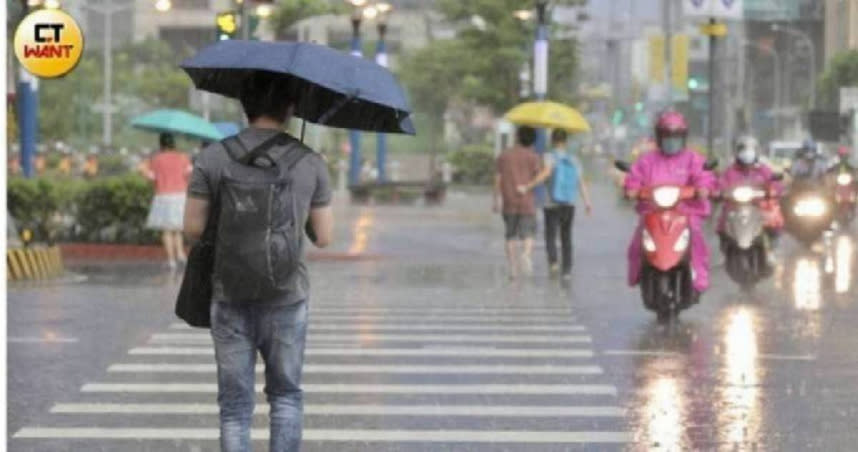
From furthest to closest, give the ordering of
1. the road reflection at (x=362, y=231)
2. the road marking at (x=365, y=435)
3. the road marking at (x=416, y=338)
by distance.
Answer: the road reflection at (x=362, y=231) < the road marking at (x=416, y=338) < the road marking at (x=365, y=435)

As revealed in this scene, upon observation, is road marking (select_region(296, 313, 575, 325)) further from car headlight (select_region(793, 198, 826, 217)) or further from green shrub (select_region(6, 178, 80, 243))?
car headlight (select_region(793, 198, 826, 217))

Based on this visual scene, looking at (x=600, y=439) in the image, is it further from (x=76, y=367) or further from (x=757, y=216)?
(x=757, y=216)

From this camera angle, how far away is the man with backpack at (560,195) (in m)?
22.8

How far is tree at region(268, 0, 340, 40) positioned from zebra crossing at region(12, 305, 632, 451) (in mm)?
35180

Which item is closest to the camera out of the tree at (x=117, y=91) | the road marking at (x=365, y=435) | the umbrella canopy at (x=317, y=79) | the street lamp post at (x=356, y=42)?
the umbrella canopy at (x=317, y=79)

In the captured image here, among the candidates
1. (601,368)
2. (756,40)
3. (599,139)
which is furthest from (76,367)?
(599,139)

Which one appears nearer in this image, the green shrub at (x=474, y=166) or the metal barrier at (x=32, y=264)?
the metal barrier at (x=32, y=264)

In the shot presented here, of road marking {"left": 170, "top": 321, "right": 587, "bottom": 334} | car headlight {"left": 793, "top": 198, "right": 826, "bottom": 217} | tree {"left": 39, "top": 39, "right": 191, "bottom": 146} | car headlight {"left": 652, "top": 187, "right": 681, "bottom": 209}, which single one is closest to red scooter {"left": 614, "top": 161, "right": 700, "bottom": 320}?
car headlight {"left": 652, "top": 187, "right": 681, "bottom": 209}

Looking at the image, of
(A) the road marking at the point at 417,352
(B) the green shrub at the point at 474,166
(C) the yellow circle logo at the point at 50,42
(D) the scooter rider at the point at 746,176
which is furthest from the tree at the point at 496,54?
(A) the road marking at the point at 417,352

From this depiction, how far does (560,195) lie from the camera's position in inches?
909

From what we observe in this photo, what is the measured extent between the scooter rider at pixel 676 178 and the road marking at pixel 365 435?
6565 mm

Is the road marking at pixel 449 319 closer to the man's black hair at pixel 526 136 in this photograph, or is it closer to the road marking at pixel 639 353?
the road marking at pixel 639 353

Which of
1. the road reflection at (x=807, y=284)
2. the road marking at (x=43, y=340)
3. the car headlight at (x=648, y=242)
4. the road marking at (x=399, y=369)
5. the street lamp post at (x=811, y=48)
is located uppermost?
the street lamp post at (x=811, y=48)

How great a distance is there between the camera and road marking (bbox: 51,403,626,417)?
445 inches
